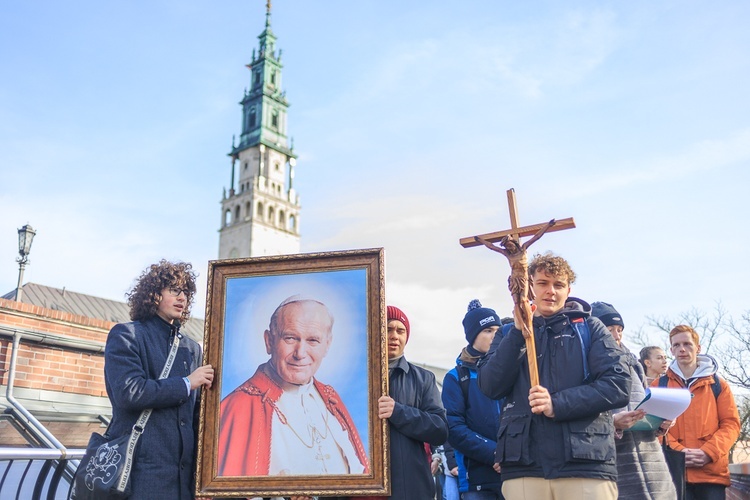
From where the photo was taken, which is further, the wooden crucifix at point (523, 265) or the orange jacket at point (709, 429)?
the orange jacket at point (709, 429)

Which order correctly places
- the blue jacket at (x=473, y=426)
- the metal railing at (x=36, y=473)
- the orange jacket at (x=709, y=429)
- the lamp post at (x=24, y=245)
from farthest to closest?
the lamp post at (x=24, y=245) < the metal railing at (x=36, y=473) < the orange jacket at (x=709, y=429) < the blue jacket at (x=473, y=426)

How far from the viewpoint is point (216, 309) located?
4145 millimetres

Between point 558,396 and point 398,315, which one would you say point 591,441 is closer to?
point 558,396

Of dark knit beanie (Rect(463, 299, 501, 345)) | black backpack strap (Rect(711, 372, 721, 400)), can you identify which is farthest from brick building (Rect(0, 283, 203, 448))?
black backpack strap (Rect(711, 372, 721, 400))

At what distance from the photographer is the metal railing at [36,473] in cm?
500

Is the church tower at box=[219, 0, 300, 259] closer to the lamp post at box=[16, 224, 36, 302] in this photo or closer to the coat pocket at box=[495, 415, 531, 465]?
the lamp post at box=[16, 224, 36, 302]

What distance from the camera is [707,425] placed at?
505cm

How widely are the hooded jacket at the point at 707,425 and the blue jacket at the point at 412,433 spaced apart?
7.19ft

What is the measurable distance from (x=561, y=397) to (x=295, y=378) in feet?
5.12

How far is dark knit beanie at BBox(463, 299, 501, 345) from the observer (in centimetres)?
508

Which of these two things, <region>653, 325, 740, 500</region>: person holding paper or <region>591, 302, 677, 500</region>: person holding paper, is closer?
<region>591, 302, 677, 500</region>: person holding paper

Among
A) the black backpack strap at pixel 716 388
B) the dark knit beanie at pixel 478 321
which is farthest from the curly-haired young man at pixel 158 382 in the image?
the black backpack strap at pixel 716 388

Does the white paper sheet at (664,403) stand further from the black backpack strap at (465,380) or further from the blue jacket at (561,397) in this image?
the black backpack strap at (465,380)

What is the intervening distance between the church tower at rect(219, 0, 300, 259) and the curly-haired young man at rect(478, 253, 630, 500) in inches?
2702
